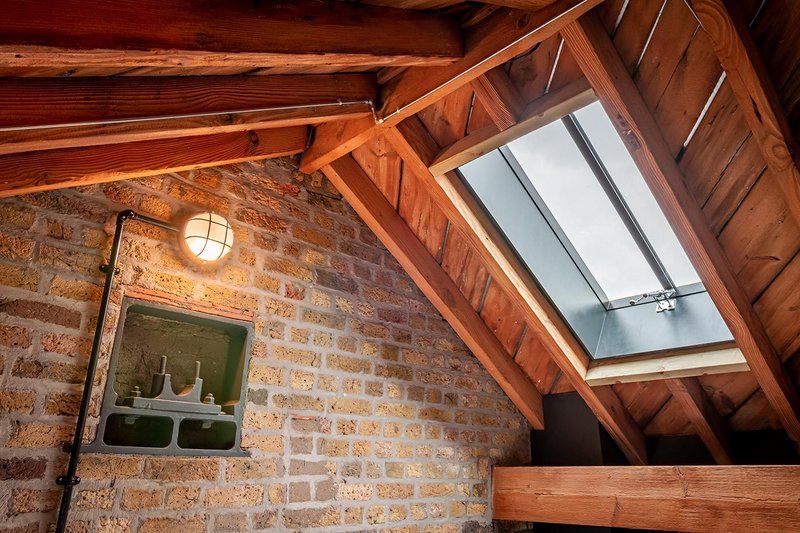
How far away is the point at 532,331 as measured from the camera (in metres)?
3.21

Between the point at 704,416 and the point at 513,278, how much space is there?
3.75ft

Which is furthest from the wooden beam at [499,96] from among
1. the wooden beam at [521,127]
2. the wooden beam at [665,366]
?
the wooden beam at [665,366]

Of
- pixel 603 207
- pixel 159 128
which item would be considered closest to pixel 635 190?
pixel 603 207

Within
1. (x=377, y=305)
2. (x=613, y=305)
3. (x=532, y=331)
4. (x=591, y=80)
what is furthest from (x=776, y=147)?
(x=377, y=305)

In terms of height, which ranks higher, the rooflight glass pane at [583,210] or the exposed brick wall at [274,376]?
the rooflight glass pane at [583,210]

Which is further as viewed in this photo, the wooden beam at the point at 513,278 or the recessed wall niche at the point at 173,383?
the wooden beam at the point at 513,278

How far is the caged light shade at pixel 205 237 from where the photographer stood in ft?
7.59

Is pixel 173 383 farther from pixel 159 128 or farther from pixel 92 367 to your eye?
pixel 159 128

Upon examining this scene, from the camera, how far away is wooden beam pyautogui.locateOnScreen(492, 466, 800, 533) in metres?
2.42

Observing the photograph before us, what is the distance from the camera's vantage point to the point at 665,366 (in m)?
2.73

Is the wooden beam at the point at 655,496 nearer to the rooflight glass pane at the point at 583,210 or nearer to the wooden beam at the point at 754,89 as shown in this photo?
the rooflight glass pane at the point at 583,210

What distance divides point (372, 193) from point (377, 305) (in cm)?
59

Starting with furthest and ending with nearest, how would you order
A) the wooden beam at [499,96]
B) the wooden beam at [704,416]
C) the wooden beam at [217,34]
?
the wooden beam at [704,416] → the wooden beam at [499,96] → the wooden beam at [217,34]

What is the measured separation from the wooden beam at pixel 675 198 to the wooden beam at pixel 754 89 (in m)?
0.29
